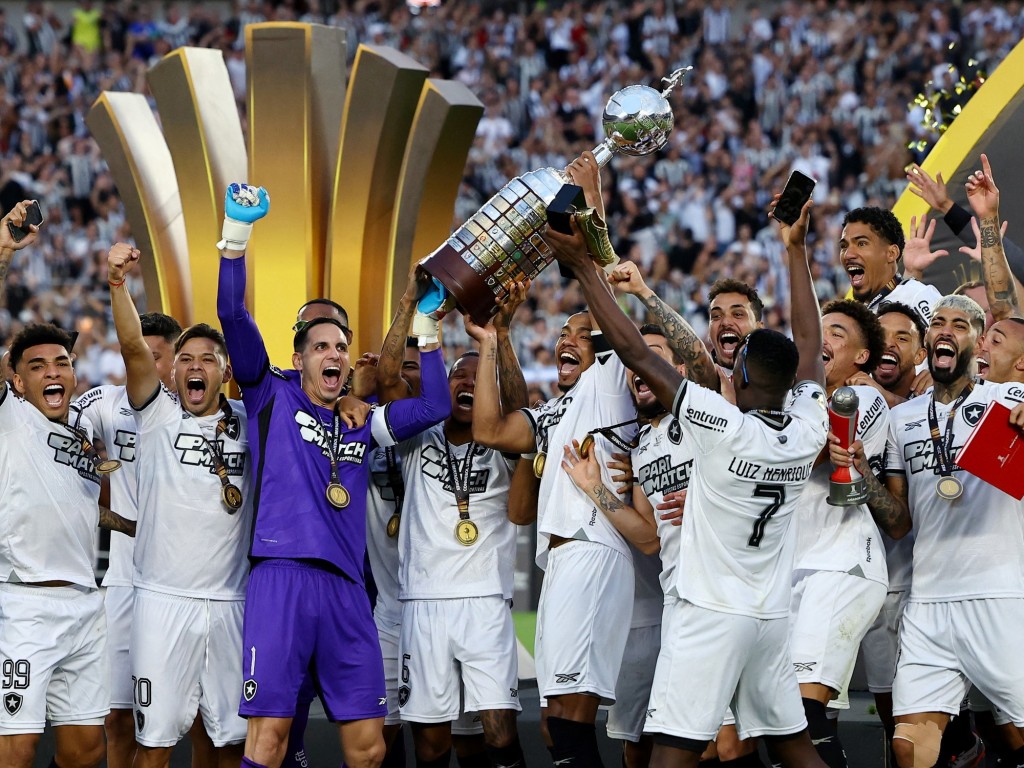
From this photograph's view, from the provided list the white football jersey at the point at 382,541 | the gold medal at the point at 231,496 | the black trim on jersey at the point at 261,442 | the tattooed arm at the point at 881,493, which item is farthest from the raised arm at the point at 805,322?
the gold medal at the point at 231,496

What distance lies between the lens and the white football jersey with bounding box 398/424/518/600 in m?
6.73

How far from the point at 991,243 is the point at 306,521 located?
383cm

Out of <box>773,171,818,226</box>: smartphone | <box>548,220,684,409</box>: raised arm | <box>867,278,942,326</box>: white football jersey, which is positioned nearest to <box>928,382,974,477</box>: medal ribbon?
<box>773,171,818,226</box>: smartphone

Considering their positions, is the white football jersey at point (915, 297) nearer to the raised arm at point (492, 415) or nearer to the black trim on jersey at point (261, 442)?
the raised arm at point (492, 415)

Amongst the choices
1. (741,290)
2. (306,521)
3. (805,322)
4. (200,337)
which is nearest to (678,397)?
(805,322)

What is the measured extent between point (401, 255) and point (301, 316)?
2.82 m

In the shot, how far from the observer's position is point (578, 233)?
217 inches

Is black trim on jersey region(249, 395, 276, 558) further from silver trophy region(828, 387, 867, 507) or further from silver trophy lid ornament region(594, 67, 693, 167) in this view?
silver trophy region(828, 387, 867, 507)

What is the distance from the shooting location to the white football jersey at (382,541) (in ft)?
23.1

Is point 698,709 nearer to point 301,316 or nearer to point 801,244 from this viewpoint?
point 801,244

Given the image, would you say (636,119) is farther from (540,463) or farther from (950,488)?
(950,488)

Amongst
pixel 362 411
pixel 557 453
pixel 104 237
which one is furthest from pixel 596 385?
pixel 104 237

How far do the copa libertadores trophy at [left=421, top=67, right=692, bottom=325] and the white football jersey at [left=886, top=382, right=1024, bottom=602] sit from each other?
1913mm

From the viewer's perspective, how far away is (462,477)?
268 inches
